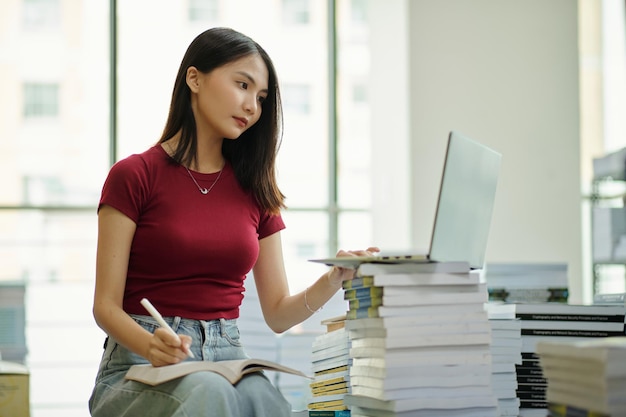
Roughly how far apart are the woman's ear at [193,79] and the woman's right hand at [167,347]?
66 cm

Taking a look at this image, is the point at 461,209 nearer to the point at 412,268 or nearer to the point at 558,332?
the point at 412,268

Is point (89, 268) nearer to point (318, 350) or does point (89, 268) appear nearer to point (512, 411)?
point (318, 350)

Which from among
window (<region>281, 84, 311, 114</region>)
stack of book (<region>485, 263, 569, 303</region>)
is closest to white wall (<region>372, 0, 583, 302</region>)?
window (<region>281, 84, 311, 114</region>)

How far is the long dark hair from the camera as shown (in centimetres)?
206

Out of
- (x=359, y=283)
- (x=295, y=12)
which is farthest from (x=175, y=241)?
(x=295, y=12)

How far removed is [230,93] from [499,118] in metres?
3.26

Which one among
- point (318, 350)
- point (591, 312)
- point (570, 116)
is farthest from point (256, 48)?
point (570, 116)

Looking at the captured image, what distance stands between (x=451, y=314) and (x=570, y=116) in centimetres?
Answer: 370

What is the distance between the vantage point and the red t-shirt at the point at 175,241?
1.93 metres

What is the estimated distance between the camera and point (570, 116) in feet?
16.8

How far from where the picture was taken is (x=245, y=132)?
2219mm

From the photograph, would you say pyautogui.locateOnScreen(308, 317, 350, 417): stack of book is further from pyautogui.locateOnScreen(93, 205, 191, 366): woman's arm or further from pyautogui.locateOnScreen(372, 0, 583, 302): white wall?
pyautogui.locateOnScreen(372, 0, 583, 302): white wall

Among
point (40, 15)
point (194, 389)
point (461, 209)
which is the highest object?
point (40, 15)

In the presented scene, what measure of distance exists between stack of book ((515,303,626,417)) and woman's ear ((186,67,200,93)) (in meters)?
0.95
